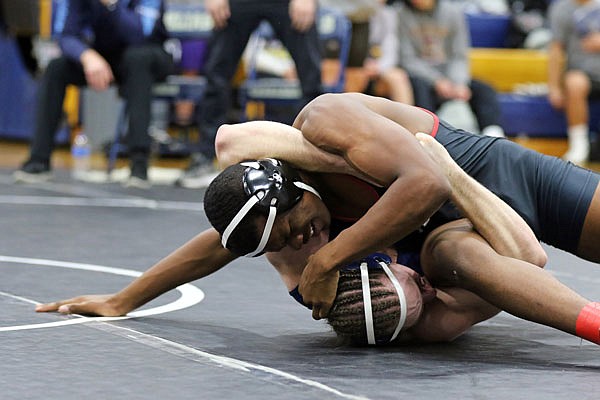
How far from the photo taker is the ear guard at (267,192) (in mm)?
2836

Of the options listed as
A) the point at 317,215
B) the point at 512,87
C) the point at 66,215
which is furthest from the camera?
the point at 512,87

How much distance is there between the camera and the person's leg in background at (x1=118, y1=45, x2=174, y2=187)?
22.2ft

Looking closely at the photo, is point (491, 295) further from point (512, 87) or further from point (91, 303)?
point (512, 87)

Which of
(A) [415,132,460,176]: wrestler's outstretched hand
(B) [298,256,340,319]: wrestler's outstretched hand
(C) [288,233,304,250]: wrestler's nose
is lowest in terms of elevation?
(B) [298,256,340,319]: wrestler's outstretched hand

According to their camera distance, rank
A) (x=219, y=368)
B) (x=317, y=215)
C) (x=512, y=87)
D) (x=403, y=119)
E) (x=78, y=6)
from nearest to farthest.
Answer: (x=219, y=368) → (x=317, y=215) → (x=403, y=119) → (x=78, y=6) → (x=512, y=87)

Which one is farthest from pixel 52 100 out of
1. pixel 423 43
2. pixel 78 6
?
pixel 423 43

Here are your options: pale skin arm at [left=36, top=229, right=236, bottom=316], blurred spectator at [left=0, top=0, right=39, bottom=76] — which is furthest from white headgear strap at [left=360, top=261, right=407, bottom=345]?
blurred spectator at [left=0, top=0, right=39, bottom=76]

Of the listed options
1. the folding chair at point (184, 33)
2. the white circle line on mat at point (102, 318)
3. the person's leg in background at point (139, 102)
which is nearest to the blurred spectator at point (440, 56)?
the folding chair at point (184, 33)

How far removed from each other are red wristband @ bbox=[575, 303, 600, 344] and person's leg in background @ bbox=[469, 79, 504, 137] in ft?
18.2

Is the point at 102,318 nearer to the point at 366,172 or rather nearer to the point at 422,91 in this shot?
the point at 366,172

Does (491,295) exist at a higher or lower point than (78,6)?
lower

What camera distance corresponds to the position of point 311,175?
3.06 meters

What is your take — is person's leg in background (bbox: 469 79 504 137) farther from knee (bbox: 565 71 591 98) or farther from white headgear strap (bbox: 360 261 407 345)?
white headgear strap (bbox: 360 261 407 345)

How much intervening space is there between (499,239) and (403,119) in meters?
0.41
